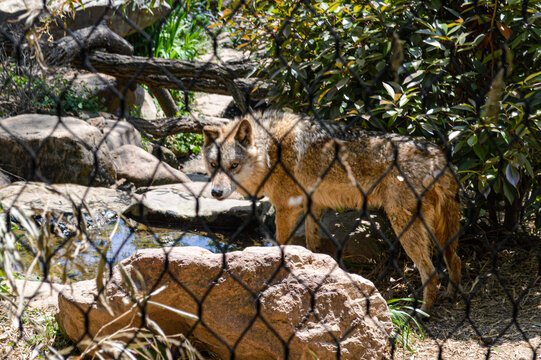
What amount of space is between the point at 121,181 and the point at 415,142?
4182 millimetres

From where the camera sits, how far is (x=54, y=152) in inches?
273

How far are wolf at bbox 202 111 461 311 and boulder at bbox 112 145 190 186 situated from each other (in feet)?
7.04

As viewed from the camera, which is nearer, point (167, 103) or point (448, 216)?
point (448, 216)

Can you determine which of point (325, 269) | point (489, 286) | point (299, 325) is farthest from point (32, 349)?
point (489, 286)

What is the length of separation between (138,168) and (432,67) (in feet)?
15.1

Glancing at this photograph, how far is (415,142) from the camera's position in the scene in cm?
441

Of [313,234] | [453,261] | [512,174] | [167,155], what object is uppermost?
[512,174]

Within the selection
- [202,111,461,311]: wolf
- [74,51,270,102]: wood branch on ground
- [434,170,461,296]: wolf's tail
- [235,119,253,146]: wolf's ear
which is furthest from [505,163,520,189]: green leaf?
[74,51,270,102]: wood branch on ground

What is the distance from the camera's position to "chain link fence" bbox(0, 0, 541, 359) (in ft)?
7.57

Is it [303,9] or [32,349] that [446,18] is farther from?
[32,349]

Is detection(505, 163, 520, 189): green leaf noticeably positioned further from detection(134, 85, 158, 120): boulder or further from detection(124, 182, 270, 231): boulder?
detection(134, 85, 158, 120): boulder

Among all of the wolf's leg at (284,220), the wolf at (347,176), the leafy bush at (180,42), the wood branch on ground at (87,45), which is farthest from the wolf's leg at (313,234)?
the leafy bush at (180,42)

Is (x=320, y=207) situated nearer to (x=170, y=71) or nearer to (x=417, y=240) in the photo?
(x=417, y=240)

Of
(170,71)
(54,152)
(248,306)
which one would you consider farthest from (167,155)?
(248,306)
